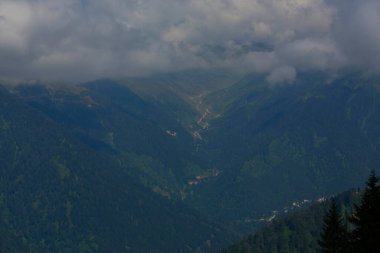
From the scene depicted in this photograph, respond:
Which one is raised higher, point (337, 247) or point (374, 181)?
point (374, 181)

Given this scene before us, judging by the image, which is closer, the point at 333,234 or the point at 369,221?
the point at 369,221

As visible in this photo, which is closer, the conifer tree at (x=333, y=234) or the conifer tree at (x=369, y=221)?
the conifer tree at (x=369, y=221)

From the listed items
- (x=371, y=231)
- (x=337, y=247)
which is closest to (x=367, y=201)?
(x=371, y=231)

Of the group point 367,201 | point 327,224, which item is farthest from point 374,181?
point 327,224

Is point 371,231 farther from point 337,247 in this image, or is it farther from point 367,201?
point 337,247

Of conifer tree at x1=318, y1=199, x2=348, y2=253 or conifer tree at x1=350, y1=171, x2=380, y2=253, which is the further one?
conifer tree at x1=318, y1=199, x2=348, y2=253

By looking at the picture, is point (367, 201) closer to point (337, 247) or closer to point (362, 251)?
point (362, 251)

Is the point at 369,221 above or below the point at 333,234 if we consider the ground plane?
above

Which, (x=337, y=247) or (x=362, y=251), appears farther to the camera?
(x=337, y=247)
